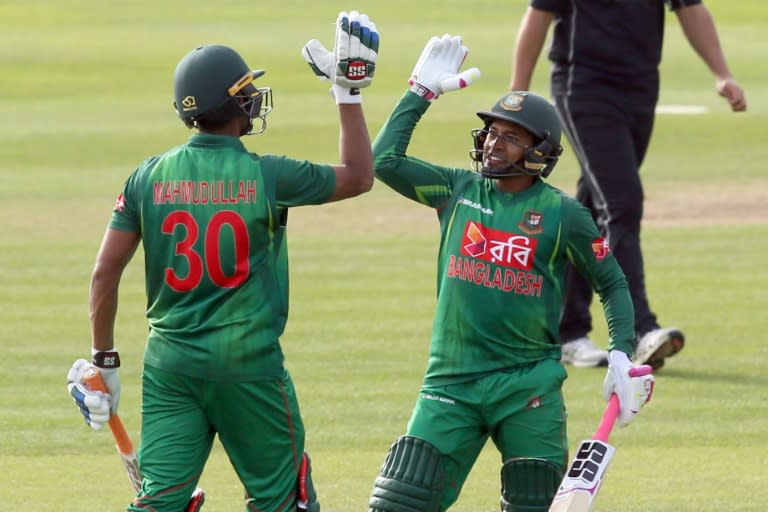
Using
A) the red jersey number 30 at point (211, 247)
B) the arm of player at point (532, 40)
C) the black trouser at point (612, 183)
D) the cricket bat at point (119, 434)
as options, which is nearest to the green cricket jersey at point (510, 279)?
the red jersey number 30 at point (211, 247)

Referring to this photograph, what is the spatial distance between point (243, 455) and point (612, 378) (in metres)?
1.37

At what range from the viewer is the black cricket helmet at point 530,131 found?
642 centimetres

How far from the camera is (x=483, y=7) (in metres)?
44.1

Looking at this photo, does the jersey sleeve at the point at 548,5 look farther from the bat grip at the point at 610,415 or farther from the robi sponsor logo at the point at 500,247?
the bat grip at the point at 610,415

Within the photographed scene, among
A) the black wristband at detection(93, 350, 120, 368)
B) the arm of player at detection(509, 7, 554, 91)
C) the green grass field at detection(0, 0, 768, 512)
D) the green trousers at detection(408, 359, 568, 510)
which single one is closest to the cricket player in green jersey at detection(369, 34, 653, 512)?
the green trousers at detection(408, 359, 568, 510)

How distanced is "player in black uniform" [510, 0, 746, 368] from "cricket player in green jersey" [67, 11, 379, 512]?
4.01 metres

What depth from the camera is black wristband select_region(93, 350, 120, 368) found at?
6.07 m

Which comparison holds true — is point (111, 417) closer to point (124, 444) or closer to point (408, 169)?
point (124, 444)

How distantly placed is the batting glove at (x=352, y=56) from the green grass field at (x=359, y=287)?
2.09 metres

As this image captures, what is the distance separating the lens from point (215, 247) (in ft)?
18.9

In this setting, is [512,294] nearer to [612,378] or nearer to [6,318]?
[612,378]

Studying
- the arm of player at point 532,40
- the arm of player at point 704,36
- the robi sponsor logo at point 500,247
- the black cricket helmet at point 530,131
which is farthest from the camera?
the arm of player at point 704,36

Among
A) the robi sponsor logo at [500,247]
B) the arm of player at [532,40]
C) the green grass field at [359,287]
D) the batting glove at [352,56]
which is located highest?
the batting glove at [352,56]

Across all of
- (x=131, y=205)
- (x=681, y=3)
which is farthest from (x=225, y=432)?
(x=681, y=3)
